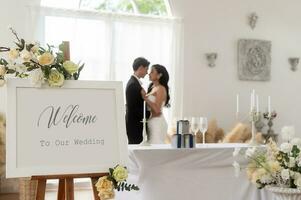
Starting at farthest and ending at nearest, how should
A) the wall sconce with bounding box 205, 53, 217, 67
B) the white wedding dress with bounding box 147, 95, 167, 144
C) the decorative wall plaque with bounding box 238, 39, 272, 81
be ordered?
the decorative wall plaque with bounding box 238, 39, 272, 81 < the wall sconce with bounding box 205, 53, 217, 67 < the white wedding dress with bounding box 147, 95, 167, 144

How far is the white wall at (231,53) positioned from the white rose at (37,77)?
4580mm

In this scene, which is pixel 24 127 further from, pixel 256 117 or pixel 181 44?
pixel 181 44

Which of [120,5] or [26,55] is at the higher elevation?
[120,5]

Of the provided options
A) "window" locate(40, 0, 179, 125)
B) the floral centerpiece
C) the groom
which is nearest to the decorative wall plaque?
"window" locate(40, 0, 179, 125)

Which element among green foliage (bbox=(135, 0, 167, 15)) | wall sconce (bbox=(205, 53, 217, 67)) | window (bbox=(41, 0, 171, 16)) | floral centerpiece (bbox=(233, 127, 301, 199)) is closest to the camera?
floral centerpiece (bbox=(233, 127, 301, 199))

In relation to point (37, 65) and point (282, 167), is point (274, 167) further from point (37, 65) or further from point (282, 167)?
point (37, 65)

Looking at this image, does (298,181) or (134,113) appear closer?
(298,181)

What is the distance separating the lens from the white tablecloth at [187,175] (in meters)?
3.11

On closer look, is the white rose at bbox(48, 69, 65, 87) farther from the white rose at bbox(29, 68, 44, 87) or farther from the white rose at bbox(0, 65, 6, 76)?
the white rose at bbox(0, 65, 6, 76)

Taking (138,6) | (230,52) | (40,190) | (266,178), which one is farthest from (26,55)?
(230,52)

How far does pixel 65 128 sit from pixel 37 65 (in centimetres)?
31

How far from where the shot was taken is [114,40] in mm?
6066

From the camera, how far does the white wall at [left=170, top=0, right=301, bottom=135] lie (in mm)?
6488

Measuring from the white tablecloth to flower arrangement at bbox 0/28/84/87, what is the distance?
3.95 feet
